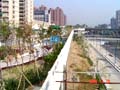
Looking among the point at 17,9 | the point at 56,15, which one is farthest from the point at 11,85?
the point at 56,15

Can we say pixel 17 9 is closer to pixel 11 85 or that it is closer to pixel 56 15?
pixel 56 15

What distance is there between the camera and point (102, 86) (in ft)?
27.8

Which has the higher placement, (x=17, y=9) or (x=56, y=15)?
(x=17, y=9)

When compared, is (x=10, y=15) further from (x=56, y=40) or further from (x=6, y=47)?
(x=6, y=47)

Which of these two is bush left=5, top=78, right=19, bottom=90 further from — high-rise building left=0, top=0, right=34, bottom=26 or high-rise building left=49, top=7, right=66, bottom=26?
high-rise building left=49, top=7, right=66, bottom=26

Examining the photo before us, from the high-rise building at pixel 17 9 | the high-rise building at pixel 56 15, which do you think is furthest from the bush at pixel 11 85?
the high-rise building at pixel 56 15

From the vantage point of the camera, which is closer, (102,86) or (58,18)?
(102,86)

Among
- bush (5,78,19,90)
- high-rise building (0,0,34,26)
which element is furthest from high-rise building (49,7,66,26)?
bush (5,78,19,90)

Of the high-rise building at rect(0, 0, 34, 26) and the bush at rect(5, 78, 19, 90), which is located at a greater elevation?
the high-rise building at rect(0, 0, 34, 26)

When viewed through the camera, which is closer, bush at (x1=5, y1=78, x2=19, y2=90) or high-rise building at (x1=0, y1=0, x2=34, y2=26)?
bush at (x1=5, y1=78, x2=19, y2=90)

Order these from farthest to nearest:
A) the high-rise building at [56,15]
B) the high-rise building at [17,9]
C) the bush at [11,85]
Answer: the high-rise building at [56,15]
the high-rise building at [17,9]
the bush at [11,85]

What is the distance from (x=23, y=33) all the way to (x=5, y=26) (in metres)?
2.88

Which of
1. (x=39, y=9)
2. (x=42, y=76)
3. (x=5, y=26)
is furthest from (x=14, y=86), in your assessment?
(x=39, y=9)

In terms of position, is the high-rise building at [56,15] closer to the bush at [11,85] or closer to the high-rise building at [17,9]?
the high-rise building at [17,9]
